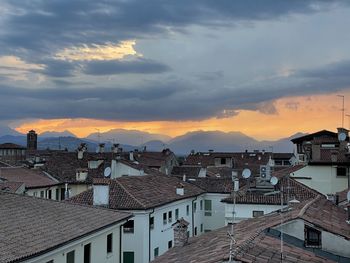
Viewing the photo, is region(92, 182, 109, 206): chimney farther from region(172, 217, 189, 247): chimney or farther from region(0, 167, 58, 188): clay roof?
region(172, 217, 189, 247): chimney

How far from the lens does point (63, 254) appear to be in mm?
20016

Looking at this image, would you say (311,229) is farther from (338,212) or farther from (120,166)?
(120,166)

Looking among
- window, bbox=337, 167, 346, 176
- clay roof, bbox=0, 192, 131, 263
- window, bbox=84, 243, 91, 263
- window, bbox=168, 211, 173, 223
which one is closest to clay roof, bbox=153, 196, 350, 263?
clay roof, bbox=0, 192, 131, 263

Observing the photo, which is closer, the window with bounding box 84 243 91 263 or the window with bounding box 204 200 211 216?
the window with bounding box 84 243 91 263

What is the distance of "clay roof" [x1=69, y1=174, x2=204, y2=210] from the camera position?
36.4 meters

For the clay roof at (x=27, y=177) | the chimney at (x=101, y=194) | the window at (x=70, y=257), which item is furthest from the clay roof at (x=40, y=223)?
the clay roof at (x=27, y=177)

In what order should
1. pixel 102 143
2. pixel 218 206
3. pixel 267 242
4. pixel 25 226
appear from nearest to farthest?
1. pixel 267 242
2. pixel 25 226
3. pixel 218 206
4. pixel 102 143

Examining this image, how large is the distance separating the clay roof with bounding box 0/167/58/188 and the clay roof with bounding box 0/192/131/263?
24.7 meters

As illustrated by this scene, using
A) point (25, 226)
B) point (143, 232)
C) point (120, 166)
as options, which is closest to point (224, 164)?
point (120, 166)

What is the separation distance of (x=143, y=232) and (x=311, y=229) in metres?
19.3

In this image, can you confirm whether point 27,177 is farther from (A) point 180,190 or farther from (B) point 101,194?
(B) point 101,194

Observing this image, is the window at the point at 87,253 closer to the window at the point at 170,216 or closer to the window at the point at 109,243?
the window at the point at 109,243

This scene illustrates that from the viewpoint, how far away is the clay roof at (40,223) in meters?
17.3

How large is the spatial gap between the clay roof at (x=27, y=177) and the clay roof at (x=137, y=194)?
38.3ft
